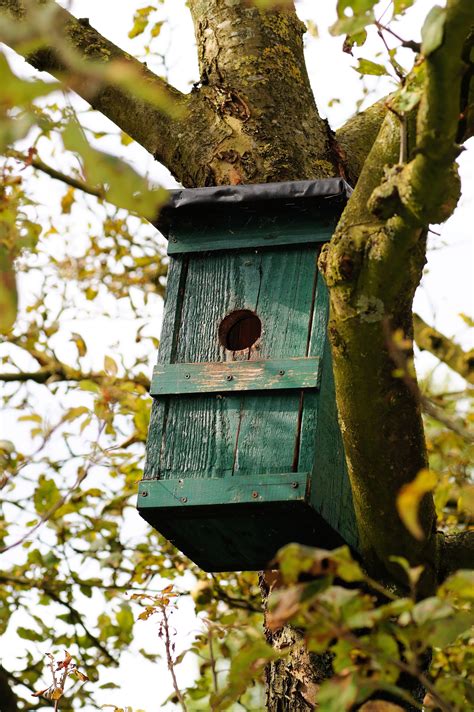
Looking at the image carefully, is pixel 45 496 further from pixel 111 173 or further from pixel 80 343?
pixel 111 173

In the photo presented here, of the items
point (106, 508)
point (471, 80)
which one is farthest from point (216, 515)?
point (106, 508)

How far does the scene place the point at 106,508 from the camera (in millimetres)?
5371

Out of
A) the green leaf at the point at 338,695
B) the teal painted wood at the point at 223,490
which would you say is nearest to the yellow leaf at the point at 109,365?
the teal painted wood at the point at 223,490

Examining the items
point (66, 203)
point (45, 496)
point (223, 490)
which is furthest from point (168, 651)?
point (66, 203)

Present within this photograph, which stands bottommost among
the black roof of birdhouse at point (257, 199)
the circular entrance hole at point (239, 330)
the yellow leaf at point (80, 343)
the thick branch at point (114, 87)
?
the circular entrance hole at point (239, 330)

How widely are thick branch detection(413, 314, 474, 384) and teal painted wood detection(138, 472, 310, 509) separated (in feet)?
8.43

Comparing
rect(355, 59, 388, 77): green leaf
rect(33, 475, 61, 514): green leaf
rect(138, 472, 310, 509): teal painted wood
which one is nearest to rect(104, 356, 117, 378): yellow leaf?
rect(33, 475, 61, 514): green leaf

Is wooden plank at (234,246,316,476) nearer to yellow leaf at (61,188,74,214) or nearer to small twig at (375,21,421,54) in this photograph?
small twig at (375,21,421,54)

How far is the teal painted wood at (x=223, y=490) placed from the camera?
252cm

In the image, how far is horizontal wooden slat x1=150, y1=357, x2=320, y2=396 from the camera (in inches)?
104

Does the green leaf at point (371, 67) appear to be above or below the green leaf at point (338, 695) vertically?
above

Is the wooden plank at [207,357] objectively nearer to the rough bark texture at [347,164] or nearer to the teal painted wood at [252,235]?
the teal painted wood at [252,235]

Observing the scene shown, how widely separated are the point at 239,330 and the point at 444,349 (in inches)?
96.6

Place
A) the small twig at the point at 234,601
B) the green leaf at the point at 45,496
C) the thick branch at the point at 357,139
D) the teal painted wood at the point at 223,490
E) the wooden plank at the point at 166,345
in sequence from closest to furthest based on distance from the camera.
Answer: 1. the teal painted wood at the point at 223,490
2. the wooden plank at the point at 166,345
3. the thick branch at the point at 357,139
4. the green leaf at the point at 45,496
5. the small twig at the point at 234,601
